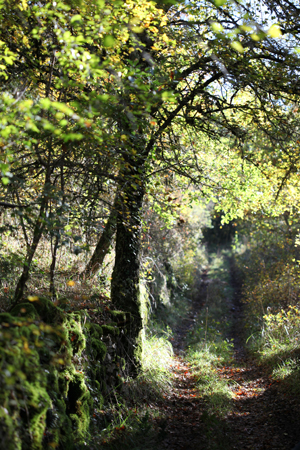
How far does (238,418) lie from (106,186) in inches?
170

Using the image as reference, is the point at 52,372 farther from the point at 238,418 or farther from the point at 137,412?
the point at 238,418

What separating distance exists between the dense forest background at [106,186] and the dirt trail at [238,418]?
0.21 metres

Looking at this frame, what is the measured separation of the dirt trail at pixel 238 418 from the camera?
4602mm

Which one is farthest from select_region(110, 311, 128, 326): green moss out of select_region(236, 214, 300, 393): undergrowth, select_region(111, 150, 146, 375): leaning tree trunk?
select_region(236, 214, 300, 393): undergrowth

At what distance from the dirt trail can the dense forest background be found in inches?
8.3

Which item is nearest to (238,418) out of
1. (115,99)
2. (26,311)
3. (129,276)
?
(129,276)

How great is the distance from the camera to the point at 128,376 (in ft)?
17.6

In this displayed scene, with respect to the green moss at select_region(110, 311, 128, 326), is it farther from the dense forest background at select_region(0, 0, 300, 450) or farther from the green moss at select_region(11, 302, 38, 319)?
the green moss at select_region(11, 302, 38, 319)

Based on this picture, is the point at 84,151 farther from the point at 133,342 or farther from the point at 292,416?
the point at 292,416

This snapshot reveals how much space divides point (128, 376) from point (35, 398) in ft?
9.57

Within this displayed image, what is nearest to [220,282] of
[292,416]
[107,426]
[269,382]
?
[269,382]

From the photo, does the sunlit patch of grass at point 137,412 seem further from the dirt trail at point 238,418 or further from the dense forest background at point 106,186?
the dirt trail at point 238,418

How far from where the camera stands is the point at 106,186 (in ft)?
19.1

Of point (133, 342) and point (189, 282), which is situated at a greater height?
Result: point (189, 282)
